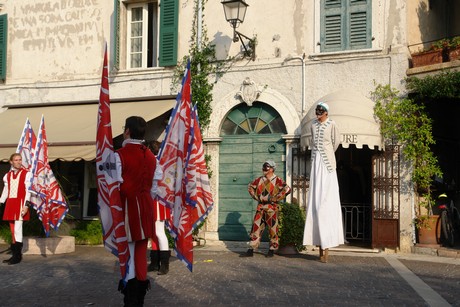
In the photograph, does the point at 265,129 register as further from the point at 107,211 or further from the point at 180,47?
the point at 107,211

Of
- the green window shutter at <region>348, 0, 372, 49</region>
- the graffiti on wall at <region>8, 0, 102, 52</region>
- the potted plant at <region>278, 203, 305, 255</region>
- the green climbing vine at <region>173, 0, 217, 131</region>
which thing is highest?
the graffiti on wall at <region>8, 0, 102, 52</region>

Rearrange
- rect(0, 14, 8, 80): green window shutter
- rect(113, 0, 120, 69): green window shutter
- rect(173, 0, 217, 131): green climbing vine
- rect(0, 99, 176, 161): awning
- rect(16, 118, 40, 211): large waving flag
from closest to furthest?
rect(16, 118, 40, 211): large waving flag, rect(0, 99, 176, 161): awning, rect(173, 0, 217, 131): green climbing vine, rect(113, 0, 120, 69): green window shutter, rect(0, 14, 8, 80): green window shutter

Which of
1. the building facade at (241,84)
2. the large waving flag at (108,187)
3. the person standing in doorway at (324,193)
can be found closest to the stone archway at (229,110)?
the building facade at (241,84)

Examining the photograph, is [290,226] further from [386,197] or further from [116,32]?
[116,32]

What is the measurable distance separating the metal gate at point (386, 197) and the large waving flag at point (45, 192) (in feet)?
19.1

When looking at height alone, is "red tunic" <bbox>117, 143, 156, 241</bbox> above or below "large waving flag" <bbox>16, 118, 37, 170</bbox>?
below

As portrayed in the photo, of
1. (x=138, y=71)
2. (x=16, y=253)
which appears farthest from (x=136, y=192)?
(x=138, y=71)

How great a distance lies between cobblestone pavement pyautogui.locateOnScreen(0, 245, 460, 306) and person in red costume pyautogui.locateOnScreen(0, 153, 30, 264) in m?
0.31

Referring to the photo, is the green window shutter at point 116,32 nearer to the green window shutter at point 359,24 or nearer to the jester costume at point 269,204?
the green window shutter at point 359,24

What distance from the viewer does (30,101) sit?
1582 cm

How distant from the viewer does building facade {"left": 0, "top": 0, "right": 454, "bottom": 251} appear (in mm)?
12148

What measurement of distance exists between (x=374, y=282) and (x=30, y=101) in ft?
35.8

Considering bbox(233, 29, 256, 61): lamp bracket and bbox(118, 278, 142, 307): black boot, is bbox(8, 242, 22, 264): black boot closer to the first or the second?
bbox(118, 278, 142, 307): black boot

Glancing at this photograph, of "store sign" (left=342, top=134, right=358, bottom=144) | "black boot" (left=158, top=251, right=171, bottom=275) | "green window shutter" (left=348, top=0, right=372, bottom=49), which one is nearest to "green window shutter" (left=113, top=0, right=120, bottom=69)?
"green window shutter" (left=348, top=0, right=372, bottom=49)
